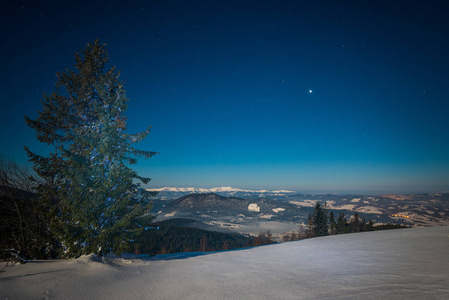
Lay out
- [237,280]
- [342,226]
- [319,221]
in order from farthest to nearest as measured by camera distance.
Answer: [319,221]
[342,226]
[237,280]

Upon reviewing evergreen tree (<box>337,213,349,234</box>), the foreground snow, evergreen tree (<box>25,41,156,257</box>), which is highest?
evergreen tree (<box>25,41,156,257</box>)

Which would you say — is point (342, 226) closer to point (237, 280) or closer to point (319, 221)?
point (319, 221)

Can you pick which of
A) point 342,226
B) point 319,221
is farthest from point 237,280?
point 342,226

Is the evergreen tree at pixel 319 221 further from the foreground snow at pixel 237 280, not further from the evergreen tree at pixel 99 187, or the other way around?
the evergreen tree at pixel 99 187

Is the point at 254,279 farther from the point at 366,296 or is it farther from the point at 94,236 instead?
the point at 94,236

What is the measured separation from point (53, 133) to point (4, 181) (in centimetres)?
379

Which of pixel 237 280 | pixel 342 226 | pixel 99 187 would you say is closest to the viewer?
pixel 237 280

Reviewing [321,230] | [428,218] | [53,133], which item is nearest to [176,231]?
[321,230]

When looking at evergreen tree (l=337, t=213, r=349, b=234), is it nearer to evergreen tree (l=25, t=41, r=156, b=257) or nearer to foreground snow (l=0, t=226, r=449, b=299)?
foreground snow (l=0, t=226, r=449, b=299)

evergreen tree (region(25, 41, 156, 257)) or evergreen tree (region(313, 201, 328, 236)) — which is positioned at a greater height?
evergreen tree (region(25, 41, 156, 257))

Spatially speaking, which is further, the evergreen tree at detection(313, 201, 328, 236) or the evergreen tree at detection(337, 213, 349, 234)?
the evergreen tree at detection(313, 201, 328, 236)

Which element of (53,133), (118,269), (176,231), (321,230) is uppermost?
(53,133)

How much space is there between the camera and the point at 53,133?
10.3m

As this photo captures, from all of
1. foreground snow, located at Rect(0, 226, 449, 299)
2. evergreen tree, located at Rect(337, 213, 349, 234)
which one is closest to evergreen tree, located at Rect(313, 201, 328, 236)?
evergreen tree, located at Rect(337, 213, 349, 234)
